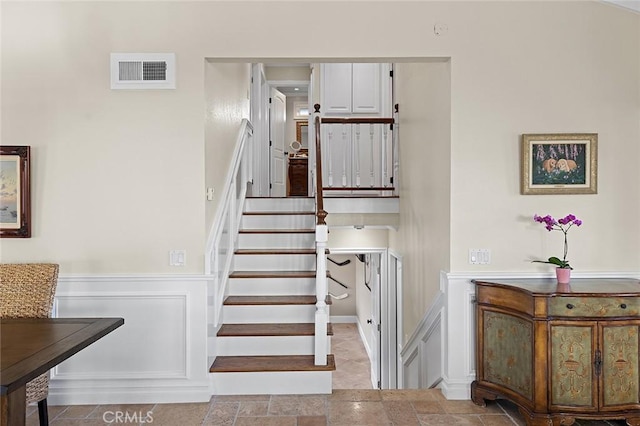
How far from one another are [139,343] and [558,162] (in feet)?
10.8

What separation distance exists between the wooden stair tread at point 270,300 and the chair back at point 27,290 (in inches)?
54.2

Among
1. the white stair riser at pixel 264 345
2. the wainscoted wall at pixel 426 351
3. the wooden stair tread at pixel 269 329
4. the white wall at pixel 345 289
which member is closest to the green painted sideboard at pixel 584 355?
the wainscoted wall at pixel 426 351

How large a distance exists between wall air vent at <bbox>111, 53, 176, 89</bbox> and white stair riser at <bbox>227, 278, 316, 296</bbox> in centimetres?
186

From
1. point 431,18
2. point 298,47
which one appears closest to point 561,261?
point 431,18

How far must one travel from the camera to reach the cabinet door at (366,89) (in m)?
6.48

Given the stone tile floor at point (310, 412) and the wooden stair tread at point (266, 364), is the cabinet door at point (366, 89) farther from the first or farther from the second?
the stone tile floor at point (310, 412)

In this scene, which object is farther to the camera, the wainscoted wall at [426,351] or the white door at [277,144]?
the white door at [277,144]

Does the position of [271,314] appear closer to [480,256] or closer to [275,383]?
[275,383]

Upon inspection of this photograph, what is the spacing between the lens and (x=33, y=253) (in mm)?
3045

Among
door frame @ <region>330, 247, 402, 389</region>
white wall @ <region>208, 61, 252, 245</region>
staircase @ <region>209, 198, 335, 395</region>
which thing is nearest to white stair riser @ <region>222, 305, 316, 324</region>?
staircase @ <region>209, 198, 335, 395</region>

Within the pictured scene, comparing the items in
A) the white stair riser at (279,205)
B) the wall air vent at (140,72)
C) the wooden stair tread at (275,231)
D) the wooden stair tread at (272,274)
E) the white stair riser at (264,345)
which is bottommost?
the white stair riser at (264,345)

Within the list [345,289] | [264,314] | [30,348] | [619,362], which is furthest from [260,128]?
[619,362]

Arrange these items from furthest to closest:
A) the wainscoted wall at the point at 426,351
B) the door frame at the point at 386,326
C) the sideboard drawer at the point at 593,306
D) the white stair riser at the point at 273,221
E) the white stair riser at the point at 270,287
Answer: the door frame at the point at 386,326, the white stair riser at the point at 273,221, the white stair riser at the point at 270,287, the wainscoted wall at the point at 426,351, the sideboard drawer at the point at 593,306

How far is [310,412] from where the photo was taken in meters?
2.91
